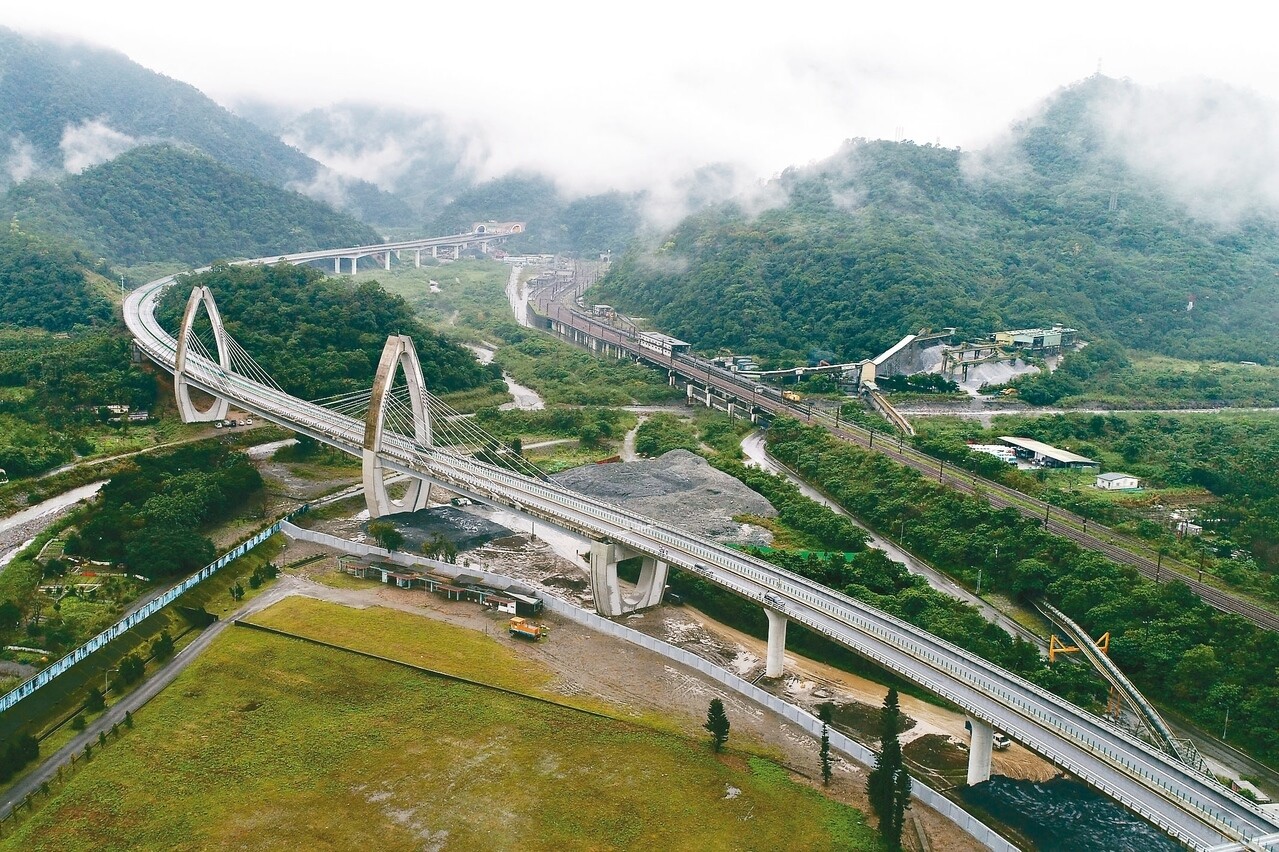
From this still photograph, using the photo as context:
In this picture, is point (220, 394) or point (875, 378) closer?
point (220, 394)

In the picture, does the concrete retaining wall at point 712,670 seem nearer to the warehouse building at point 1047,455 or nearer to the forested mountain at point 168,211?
the warehouse building at point 1047,455

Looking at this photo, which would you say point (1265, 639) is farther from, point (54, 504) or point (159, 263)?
point (159, 263)

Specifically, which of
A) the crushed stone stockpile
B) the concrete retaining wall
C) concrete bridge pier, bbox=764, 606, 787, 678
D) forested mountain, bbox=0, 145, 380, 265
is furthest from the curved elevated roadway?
forested mountain, bbox=0, 145, 380, 265

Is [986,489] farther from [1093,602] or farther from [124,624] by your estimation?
[124,624]

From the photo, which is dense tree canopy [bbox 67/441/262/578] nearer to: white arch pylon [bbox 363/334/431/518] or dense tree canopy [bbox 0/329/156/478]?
dense tree canopy [bbox 0/329/156/478]

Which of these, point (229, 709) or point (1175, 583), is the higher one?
point (1175, 583)

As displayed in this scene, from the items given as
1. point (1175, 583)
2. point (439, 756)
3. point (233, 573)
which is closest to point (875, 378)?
point (1175, 583)
